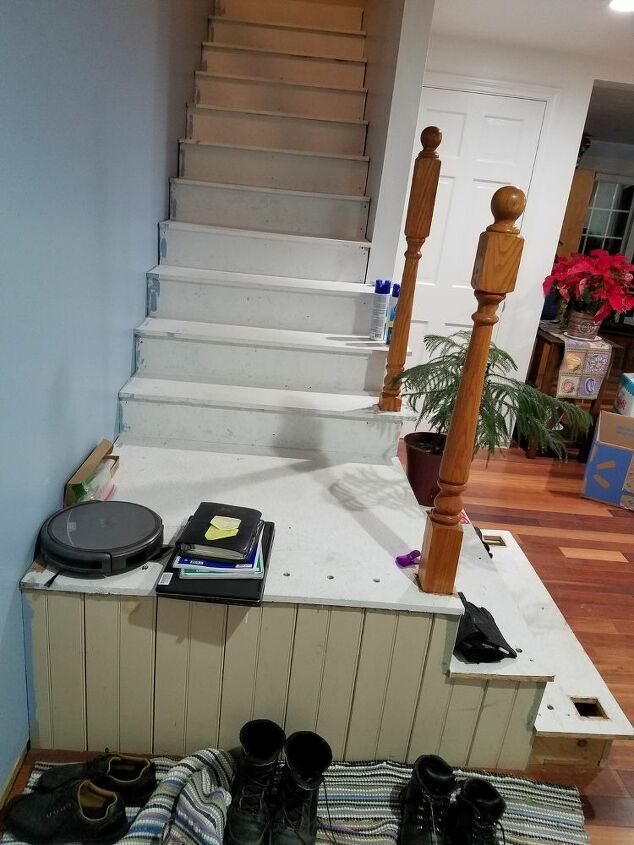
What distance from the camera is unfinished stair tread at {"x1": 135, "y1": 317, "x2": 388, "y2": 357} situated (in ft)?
7.51

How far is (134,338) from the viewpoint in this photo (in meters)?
2.28

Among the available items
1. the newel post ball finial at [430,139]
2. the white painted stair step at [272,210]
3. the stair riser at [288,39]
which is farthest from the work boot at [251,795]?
the stair riser at [288,39]

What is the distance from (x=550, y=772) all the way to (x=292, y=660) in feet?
2.52

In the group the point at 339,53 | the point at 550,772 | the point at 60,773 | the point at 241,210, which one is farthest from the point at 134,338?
the point at 339,53

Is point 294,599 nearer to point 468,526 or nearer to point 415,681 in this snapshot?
point 415,681

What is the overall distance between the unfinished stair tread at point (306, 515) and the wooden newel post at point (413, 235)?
0.91ft

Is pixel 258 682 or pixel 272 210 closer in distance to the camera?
pixel 258 682

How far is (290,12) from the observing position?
11.4ft

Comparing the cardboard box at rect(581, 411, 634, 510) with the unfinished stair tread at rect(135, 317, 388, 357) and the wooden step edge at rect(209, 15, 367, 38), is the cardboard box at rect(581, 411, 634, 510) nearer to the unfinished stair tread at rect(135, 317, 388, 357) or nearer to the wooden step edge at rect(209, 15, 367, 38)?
the unfinished stair tread at rect(135, 317, 388, 357)

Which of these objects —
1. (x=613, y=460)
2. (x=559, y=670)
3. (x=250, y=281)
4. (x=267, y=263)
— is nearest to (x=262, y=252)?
(x=267, y=263)

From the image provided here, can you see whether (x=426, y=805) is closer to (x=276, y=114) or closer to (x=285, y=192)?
(x=285, y=192)

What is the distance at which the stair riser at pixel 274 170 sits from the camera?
9.36ft

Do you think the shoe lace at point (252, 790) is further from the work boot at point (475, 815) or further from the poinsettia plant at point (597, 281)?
the poinsettia plant at point (597, 281)

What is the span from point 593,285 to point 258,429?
2.37 m
